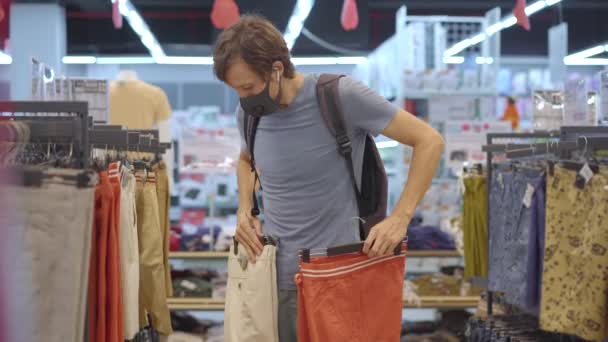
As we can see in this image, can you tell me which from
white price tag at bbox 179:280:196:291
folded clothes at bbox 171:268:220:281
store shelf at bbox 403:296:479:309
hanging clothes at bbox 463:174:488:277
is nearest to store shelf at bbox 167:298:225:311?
white price tag at bbox 179:280:196:291

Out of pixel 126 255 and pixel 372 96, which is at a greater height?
pixel 372 96

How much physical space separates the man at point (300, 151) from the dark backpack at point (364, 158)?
0.8 inches

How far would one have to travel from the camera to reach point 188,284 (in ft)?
19.6

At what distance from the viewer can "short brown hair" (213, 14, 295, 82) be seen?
7.53ft

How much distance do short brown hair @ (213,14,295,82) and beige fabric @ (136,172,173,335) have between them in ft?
4.45

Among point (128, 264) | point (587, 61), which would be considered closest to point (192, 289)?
point (128, 264)

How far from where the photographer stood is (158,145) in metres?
4.37

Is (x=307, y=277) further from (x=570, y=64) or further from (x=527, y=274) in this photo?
(x=570, y=64)

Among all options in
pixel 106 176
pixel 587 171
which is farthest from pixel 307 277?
pixel 587 171

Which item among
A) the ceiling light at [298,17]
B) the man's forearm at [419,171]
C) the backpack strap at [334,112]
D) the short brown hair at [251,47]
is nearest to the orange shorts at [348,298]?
the man's forearm at [419,171]

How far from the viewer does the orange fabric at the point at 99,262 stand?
2.46 metres

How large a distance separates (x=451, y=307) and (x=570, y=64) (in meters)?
13.5

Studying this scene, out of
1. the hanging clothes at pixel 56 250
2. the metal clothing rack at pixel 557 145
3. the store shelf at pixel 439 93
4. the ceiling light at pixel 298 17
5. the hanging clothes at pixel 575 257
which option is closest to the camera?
the hanging clothes at pixel 56 250

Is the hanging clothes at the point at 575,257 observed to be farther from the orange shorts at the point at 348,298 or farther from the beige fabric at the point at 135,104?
the beige fabric at the point at 135,104
